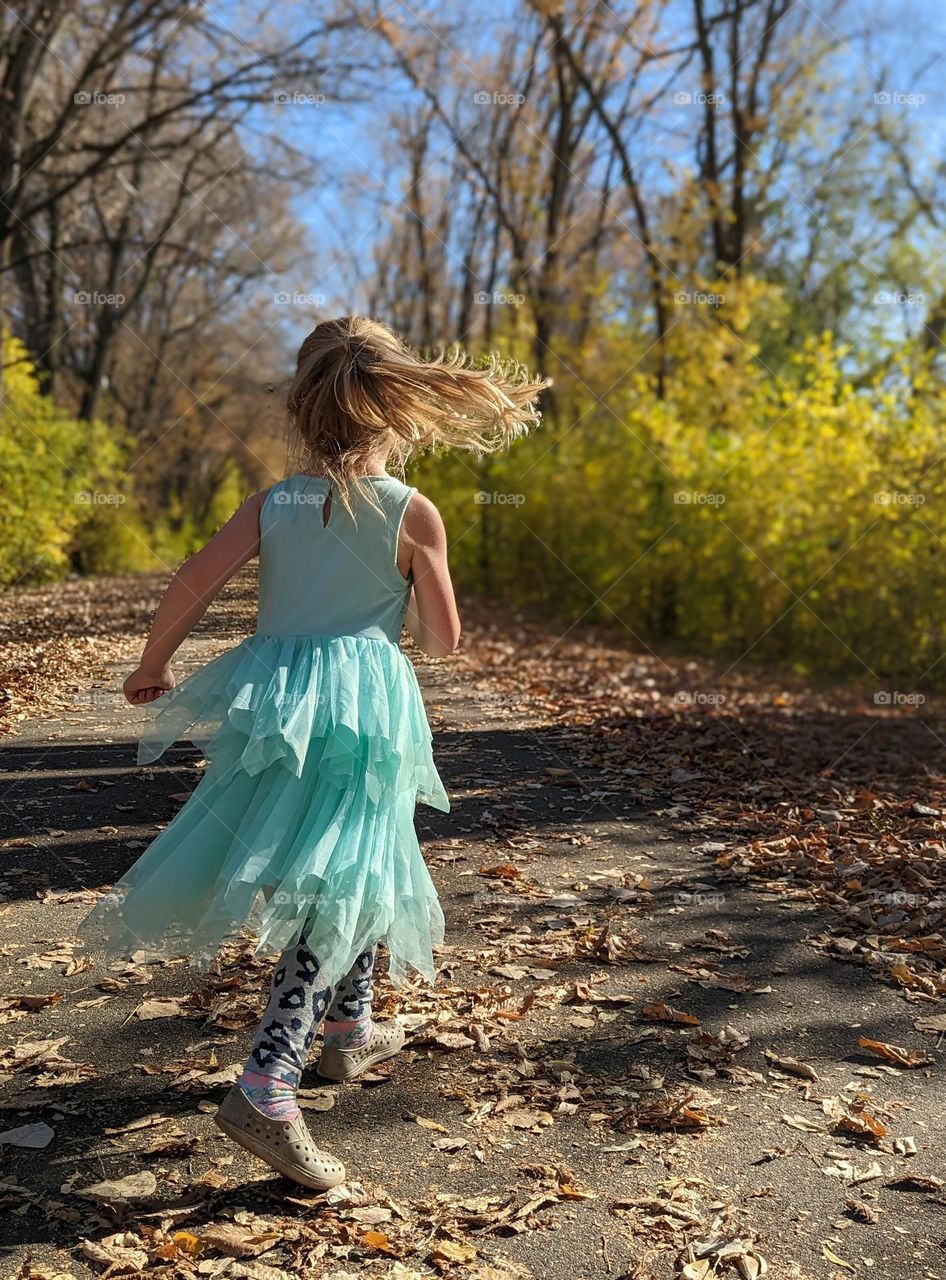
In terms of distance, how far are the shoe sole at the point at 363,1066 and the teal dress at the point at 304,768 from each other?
0.46 m

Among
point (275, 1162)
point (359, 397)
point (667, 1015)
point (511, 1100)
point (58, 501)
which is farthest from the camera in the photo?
point (58, 501)

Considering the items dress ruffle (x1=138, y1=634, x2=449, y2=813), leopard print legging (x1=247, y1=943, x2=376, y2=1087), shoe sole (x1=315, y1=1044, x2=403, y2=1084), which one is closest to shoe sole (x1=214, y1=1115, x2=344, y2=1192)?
leopard print legging (x1=247, y1=943, x2=376, y2=1087)

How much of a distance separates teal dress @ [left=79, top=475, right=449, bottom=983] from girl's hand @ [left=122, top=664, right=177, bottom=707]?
0.04m

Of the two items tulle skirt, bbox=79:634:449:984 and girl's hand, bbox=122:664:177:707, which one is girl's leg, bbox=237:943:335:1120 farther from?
girl's hand, bbox=122:664:177:707

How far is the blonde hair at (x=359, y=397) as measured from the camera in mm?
2818

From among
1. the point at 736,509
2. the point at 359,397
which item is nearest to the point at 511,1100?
the point at 359,397

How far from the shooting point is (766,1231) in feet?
8.57

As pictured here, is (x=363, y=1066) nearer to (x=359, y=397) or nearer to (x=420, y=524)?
(x=420, y=524)

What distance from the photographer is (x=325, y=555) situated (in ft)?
9.31

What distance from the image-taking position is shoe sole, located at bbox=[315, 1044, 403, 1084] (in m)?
3.19

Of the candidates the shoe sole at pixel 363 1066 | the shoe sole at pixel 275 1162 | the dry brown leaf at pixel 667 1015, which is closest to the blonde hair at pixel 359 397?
the shoe sole at pixel 275 1162

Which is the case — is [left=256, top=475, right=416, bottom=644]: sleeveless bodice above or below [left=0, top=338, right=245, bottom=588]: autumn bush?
below

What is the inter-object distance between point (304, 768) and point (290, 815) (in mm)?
111

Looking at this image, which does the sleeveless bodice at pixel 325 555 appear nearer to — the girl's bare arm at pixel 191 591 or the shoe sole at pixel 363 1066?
the girl's bare arm at pixel 191 591
